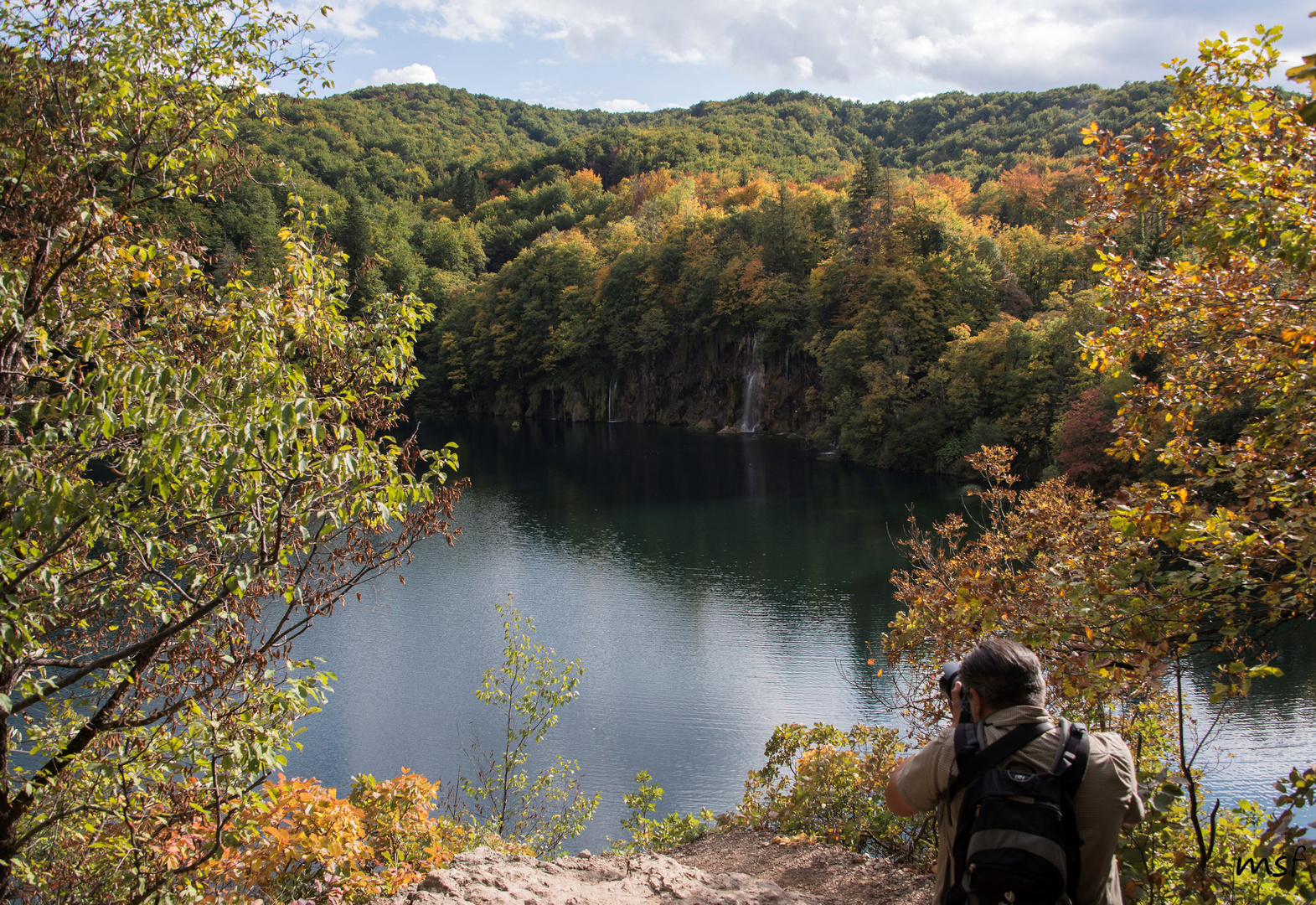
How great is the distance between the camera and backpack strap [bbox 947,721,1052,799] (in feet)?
7.95

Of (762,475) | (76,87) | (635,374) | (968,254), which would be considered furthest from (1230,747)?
(635,374)

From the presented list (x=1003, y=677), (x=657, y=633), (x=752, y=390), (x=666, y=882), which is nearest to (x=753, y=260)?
(x=752, y=390)

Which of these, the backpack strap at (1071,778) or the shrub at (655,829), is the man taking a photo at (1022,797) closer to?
the backpack strap at (1071,778)

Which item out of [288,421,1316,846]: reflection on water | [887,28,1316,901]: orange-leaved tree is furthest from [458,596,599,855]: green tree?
[887,28,1316,901]: orange-leaved tree

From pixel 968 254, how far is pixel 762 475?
14.8 metres

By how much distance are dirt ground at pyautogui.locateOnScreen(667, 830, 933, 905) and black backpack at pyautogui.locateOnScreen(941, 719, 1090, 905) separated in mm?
3354

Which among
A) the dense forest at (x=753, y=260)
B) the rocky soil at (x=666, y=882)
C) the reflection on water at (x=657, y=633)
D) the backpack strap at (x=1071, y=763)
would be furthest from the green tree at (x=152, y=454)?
the reflection on water at (x=657, y=633)

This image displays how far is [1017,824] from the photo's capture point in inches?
93.2

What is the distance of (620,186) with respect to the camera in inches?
3565

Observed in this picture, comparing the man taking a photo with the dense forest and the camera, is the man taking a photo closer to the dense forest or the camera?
the camera

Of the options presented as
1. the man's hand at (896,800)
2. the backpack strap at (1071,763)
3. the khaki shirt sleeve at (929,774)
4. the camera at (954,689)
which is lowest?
the man's hand at (896,800)

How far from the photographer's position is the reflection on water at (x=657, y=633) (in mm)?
12742

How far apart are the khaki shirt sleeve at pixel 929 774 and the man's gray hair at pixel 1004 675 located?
0.16 metres

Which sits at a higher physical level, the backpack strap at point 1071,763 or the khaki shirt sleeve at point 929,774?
the backpack strap at point 1071,763
